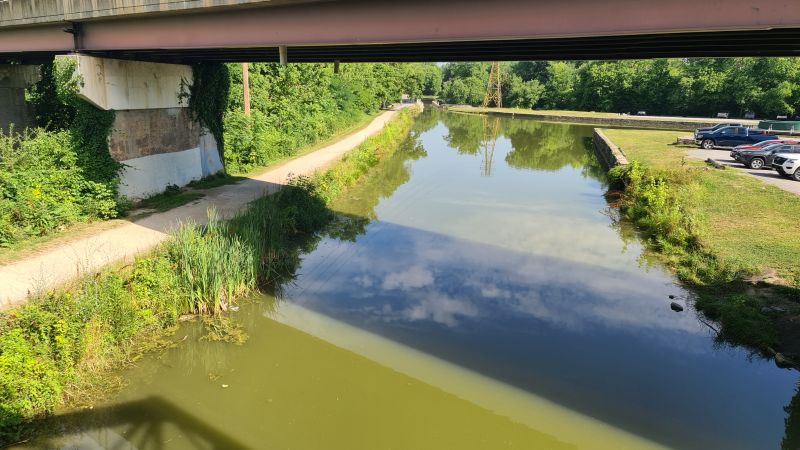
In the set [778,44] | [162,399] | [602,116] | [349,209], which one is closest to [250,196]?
[349,209]

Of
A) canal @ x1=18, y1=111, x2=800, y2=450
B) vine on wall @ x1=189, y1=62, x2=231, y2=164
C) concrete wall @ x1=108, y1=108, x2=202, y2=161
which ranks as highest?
vine on wall @ x1=189, y1=62, x2=231, y2=164

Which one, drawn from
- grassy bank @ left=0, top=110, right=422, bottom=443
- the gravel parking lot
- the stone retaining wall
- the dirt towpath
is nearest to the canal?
grassy bank @ left=0, top=110, right=422, bottom=443

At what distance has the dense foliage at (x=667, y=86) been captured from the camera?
170 ft

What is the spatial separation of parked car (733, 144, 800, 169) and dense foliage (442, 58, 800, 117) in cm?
3718

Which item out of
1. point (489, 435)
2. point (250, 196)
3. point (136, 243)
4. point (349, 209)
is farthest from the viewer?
point (349, 209)

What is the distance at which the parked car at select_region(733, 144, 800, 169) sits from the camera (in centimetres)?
2158

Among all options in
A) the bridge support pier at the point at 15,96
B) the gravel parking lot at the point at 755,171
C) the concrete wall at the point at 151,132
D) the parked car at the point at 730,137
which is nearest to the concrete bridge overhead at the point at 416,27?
the concrete wall at the point at 151,132

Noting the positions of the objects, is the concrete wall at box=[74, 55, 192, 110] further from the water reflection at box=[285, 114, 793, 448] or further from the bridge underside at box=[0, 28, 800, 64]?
the water reflection at box=[285, 114, 793, 448]

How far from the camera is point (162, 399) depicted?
6945 mm

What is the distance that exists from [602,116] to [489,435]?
6311cm

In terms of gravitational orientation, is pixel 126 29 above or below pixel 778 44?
above

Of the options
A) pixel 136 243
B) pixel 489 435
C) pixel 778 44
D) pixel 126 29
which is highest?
pixel 126 29

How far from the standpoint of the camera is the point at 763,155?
21.8m

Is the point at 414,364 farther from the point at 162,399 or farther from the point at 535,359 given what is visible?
the point at 162,399
